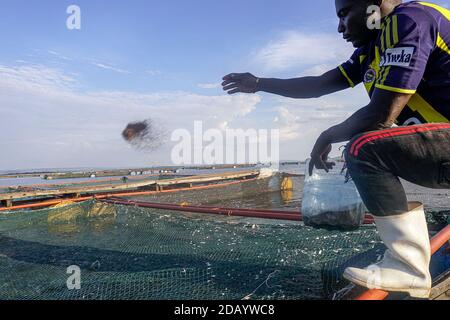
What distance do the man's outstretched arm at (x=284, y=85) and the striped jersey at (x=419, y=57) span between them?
0.95 metres

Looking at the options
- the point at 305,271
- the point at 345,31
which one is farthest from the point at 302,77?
the point at 305,271

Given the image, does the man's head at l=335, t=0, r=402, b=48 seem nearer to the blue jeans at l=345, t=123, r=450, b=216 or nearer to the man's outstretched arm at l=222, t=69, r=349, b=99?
the man's outstretched arm at l=222, t=69, r=349, b=99

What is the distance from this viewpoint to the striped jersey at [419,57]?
1.73 metres

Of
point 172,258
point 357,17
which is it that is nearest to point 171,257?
point 172,258

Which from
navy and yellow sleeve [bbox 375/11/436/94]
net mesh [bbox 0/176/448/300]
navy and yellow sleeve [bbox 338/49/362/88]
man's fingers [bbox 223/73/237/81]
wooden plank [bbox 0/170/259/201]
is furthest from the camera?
wooden plank [bbox 0/170/259/201]

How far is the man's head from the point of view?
6.90ft

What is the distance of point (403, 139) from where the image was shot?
71.6 inches

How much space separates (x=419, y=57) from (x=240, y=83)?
170 centimetres

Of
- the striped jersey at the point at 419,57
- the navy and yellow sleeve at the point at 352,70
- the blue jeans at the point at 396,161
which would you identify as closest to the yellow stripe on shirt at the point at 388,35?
the striped jersey at the point at 419,57

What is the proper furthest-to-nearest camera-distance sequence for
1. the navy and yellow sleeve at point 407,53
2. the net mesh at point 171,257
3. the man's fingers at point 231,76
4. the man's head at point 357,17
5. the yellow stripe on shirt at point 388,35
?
the man's fingers at point 231,76 < the net mesh at point 171,257 < the man's head at point 357,17 < the yellow stripe on shirt at point 388,35 < the navy and yellow sleeve at point 407,53

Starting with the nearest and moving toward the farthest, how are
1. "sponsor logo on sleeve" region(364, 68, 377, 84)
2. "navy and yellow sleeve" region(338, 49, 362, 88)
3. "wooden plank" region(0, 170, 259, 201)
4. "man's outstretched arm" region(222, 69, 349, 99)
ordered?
"sponsor logo on sleeve" region(364, 68, 377, 84) < "navy and yellow sleeve" region(338, 49, 362, 88) < "man's outstretched arm" region(222, 69, 349, 99) < "wooden plank" region(0, 170, 259, 201)

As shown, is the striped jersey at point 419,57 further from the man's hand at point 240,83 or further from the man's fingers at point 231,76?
the man's fingers at point 231,76

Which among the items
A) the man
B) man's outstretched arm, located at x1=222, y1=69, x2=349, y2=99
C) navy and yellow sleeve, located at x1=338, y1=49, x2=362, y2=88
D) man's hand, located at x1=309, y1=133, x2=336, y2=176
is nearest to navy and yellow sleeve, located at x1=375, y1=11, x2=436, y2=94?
the man

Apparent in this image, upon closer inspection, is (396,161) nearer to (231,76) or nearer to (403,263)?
(403,263)
